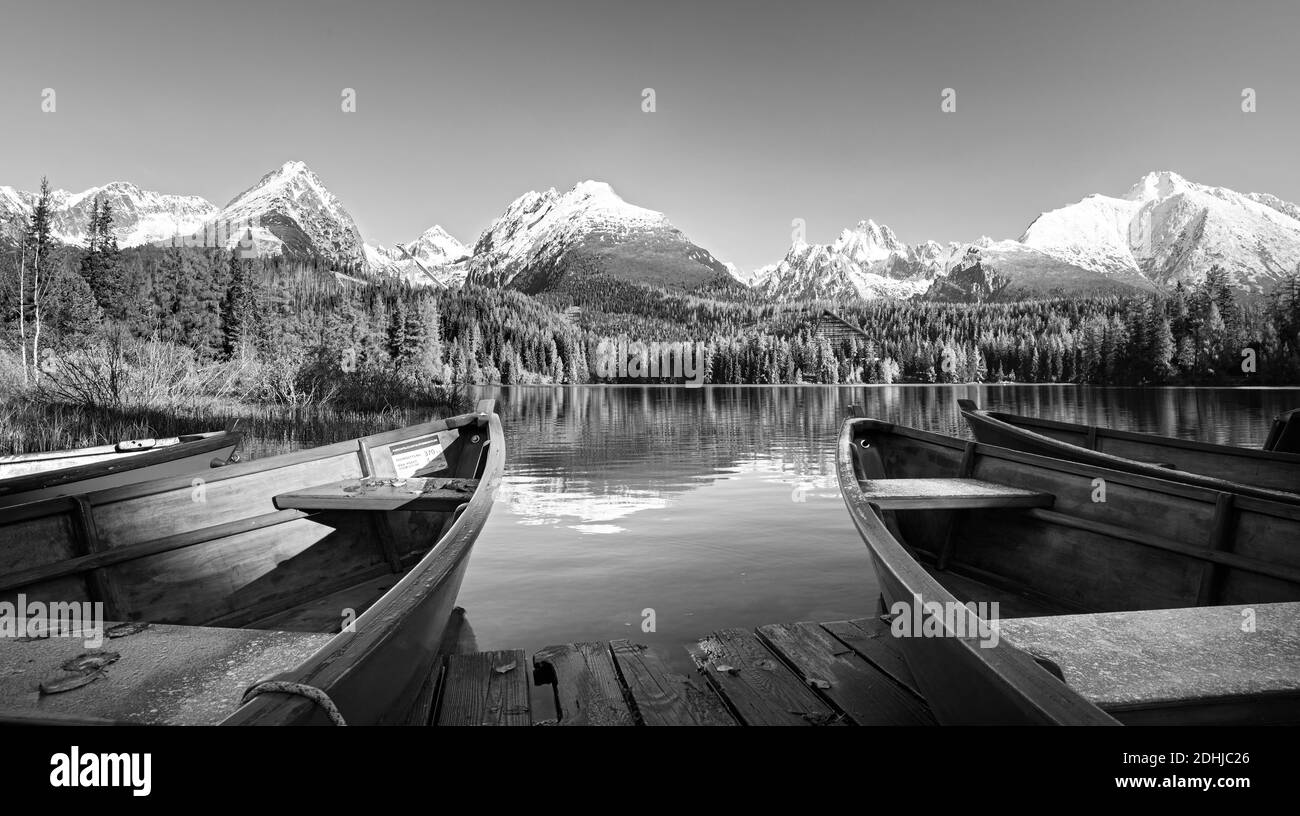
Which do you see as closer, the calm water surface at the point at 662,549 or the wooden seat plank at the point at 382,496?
the wooden seat plank at the point at 382,496

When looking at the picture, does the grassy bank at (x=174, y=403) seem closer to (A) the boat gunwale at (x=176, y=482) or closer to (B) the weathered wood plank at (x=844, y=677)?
(A) the boat gunwale at (x=176, y=482)

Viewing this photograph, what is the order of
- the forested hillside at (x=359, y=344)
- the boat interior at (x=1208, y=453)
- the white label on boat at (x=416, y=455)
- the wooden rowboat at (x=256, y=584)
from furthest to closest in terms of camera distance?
the forested hillside at (x=359, y=344), the white label on boat at (x=416, y=455), the boat interior at (x=1208, y=453), the wooden rowboat at (x=256, y=584)

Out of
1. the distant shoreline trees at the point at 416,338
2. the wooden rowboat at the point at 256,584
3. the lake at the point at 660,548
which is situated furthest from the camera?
the distant shoreline trees at the point at 416,338

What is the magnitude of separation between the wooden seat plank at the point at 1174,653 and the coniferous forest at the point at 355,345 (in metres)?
24.2

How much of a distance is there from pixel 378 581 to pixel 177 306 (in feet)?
256

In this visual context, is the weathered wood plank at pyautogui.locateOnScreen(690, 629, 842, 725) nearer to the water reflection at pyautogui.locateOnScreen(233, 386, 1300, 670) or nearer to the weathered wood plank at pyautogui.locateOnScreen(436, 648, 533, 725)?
the water reflection at pyautogui.locateOnScreen(233, 386, 1300, 670)

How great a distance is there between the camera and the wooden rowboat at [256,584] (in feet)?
10.3

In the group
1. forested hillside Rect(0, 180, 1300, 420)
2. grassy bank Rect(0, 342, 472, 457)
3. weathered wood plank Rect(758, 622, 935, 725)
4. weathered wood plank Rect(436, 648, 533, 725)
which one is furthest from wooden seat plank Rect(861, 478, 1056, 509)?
forested hillside Rect(0, 180, 1300, 420)

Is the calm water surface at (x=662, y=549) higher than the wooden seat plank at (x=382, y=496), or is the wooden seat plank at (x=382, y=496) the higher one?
the wooden seat plank at (x=382, y=496)

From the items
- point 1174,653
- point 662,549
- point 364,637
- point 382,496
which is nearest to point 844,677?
point 1174,653

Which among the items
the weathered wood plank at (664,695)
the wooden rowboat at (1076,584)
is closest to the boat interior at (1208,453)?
the wooden rowboat at (1076,584)

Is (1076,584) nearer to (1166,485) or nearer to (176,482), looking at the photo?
(1166,485)

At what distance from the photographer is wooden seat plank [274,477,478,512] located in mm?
6801
